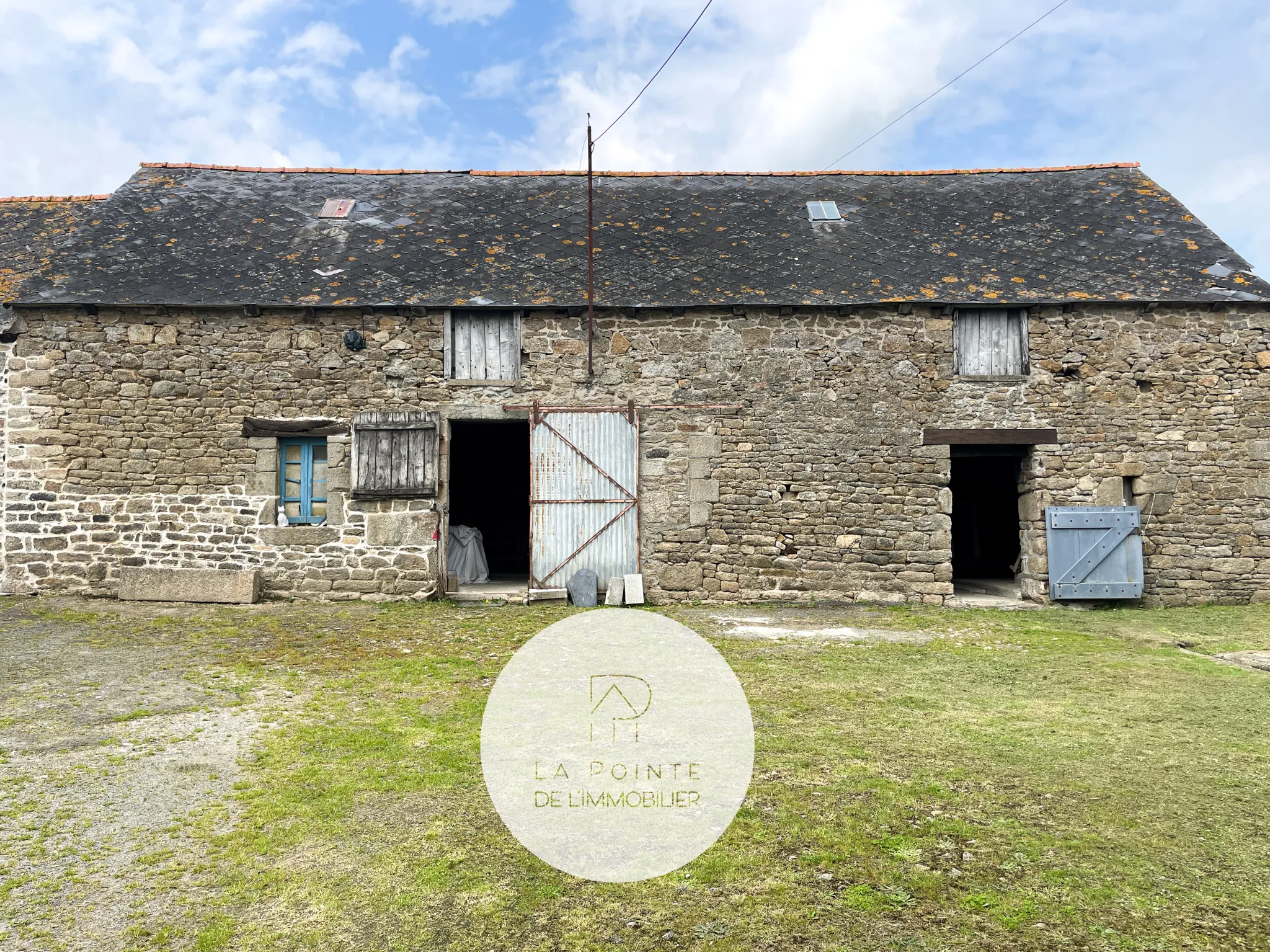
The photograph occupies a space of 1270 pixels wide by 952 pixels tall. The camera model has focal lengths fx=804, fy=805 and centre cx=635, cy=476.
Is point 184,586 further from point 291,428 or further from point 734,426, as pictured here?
point 734,426

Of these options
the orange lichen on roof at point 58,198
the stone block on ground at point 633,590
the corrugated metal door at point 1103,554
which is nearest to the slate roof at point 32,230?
the orange lichen on roof at point 58,198

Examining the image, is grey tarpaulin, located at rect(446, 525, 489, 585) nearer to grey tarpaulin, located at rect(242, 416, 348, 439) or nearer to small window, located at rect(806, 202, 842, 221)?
grey tarpaulin, located at rect(242, 416, 348, 439)

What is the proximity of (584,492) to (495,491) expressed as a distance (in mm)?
5507

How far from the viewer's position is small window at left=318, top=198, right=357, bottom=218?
487 inches

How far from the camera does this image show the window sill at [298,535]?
1022 cm

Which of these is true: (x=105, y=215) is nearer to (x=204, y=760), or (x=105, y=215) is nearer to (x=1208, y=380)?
(x=204, y=760)

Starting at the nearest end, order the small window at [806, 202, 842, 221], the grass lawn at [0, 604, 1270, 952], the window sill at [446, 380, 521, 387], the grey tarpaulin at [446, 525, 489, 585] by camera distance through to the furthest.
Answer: the grass lawn at [0, 604, 1270, 952] < the window sill at [446, 380, 521, 387] < the grey tarpaulin at [446, 525, 489, 585] < the small window at [806, 202, 842, 221]

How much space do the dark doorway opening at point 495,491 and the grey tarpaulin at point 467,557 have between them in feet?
8.65

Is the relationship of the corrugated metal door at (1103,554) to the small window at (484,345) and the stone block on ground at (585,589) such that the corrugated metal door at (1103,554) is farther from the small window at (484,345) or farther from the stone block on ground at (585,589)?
the small window at (484,345)

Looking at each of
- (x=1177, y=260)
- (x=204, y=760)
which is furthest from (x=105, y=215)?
(x=1177, y=260)

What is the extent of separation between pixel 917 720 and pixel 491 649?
13.3 feet

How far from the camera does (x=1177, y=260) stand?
11102 millimetres

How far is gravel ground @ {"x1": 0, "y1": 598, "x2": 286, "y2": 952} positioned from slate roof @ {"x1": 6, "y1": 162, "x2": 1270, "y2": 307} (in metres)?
5.22
